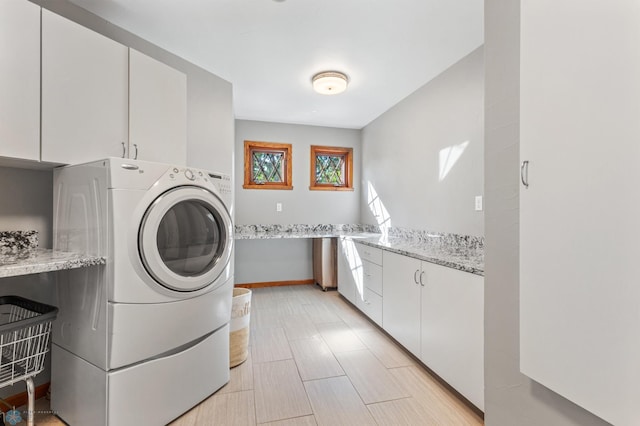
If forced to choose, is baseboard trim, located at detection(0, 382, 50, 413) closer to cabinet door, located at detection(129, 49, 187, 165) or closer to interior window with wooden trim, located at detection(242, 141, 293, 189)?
cabinet door, located at detection(129, 49, 187, 165)

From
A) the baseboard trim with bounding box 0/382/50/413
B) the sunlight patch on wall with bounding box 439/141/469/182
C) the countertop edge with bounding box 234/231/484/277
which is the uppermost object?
the sunlight patch on wall with bounding box 439/141/469/182

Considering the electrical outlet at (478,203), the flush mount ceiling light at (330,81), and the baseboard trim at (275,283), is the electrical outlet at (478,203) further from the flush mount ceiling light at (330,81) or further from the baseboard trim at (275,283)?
the baseboard trim at (275,283)

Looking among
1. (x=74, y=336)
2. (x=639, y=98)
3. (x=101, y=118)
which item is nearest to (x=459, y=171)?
(x=639, y=98)

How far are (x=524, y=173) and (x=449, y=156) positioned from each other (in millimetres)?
1710

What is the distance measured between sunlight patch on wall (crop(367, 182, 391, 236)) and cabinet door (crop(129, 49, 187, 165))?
8.14 ft

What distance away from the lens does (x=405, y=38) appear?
214 cm

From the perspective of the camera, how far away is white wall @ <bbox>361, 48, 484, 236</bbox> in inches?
90.6

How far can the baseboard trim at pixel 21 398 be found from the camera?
1.62 meters

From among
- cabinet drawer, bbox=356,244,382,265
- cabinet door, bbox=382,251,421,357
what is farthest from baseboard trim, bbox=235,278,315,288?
cabinet door, bbox=382,251,421,357

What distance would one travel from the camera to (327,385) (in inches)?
74.5

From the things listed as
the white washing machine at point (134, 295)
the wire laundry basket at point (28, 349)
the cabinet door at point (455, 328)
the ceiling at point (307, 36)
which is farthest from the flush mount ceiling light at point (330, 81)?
the wire laundry basket at point (28, 349)

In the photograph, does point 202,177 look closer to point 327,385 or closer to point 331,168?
point 327,385

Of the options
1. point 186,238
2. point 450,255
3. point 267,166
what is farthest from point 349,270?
point 186,238

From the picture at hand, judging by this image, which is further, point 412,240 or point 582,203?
point 412,240
